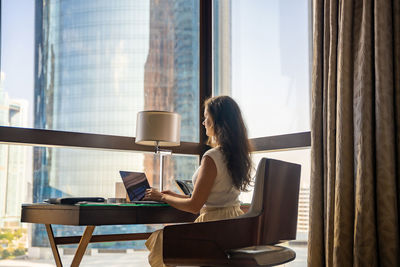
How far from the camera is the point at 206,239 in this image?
1941 millimetres

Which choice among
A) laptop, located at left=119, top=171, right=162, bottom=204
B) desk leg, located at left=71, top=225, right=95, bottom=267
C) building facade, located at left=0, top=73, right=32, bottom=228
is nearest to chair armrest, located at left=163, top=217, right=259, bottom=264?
laptop, located at left=119, top=171, right=162, bottom=204

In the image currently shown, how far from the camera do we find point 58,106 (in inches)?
142

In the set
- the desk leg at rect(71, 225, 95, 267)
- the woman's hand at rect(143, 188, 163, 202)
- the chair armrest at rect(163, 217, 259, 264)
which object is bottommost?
the desk leg at rect(71, 225, 95, 267)

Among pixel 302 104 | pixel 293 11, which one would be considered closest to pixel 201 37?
pixel 293 11

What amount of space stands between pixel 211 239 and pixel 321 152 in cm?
110

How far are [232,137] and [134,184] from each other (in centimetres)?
71

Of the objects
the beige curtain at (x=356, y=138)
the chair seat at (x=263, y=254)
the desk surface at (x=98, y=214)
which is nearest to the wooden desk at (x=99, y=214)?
the desk surface at (x=98, y=214)

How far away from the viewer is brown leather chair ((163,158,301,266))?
1.94 metres

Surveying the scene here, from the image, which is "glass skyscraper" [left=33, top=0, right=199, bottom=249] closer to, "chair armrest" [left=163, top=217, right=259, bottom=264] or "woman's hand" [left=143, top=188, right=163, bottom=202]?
"woman's hand" [left=143, top=188, right=163, bottom=202]

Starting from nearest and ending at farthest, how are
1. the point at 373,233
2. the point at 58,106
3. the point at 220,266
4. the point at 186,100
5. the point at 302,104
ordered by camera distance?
1. the point at 220,266
2. the point at 373,233
3. the point at 302,104
4. the point at 58,106
5. the point at 186,100

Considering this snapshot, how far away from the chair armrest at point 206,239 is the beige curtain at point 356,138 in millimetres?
720

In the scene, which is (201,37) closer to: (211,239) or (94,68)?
(94,68)

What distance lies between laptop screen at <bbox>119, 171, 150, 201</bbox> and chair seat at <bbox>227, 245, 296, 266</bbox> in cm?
80

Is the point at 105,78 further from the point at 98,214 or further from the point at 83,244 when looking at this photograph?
the point at 98,214
